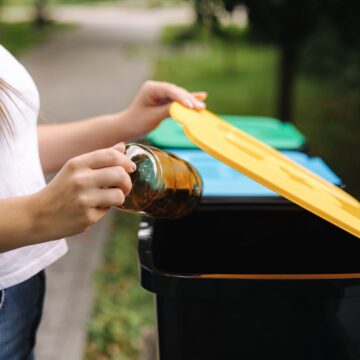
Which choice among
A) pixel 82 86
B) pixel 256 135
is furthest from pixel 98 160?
pixel 82 86

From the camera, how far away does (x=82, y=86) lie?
892 centimetres

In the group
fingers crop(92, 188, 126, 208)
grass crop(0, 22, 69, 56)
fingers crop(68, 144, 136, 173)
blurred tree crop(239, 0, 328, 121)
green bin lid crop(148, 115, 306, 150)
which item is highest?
fingers crop(68, 144, 136, 173)

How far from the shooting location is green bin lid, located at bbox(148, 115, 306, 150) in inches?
86.3

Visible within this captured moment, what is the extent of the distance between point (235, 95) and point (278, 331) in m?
A: 7.29

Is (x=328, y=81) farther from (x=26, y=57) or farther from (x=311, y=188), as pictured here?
(x=311, y=188)

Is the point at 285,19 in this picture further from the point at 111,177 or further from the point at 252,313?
the point at 111,177

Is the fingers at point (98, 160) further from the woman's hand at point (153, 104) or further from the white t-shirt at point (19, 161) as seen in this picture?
the woman's hand at point (153, 104)

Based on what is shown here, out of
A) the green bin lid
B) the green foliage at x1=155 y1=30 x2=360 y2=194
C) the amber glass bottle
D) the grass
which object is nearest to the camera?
the amber glass bottle

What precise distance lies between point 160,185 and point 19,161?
29 centimetres

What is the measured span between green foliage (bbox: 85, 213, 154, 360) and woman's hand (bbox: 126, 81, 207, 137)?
1.49 metres

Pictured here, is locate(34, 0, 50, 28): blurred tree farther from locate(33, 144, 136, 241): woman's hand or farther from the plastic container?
locate(33, 144, 136, 241): woman's hand

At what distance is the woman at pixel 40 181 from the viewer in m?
0.95

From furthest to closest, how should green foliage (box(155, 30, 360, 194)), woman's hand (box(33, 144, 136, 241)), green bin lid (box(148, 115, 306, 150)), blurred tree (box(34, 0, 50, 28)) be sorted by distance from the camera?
1. blurred tree (box(34, 0, 50, 28))
2. green foliage (box(155, 30, 360, 194))
3. green bin lid (box(148, 115, 306, 150))
4. woman's hand (box(33, 144, 136, 241))

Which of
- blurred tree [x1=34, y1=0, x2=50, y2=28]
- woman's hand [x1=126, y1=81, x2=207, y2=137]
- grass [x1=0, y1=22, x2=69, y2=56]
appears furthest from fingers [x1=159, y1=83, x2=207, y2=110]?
blurred tree [x1=34, y1=0, x2=50, y2=28]
